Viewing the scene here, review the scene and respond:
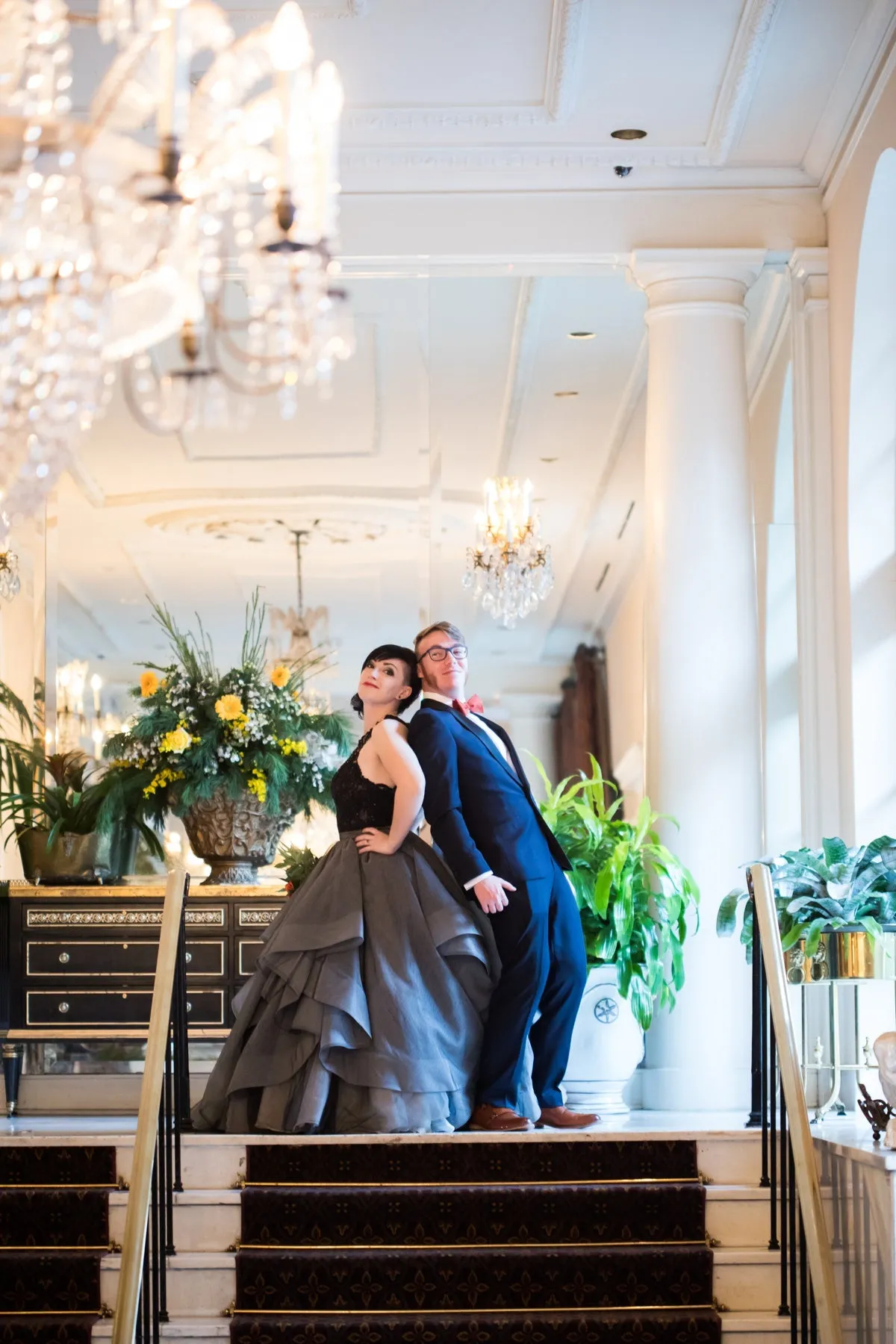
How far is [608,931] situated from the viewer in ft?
21.3

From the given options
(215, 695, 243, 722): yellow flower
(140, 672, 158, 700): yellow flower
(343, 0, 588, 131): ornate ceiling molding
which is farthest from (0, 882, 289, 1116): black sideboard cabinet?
(343, 0, 588, 131): ornate ceiling molding

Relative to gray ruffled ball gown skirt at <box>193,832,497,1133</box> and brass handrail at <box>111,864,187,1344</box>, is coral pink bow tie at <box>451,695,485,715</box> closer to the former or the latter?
gray ruffled ball gown skirt at <box>193,832,497,1133</box>

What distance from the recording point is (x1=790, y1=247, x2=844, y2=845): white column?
7273mm

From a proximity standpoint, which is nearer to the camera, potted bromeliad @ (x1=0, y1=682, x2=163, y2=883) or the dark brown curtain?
potted bromeliad @ (x1=0, y1=682, x2=163, y2=883)

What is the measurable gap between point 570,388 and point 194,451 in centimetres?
184

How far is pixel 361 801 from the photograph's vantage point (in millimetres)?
Result: 5934

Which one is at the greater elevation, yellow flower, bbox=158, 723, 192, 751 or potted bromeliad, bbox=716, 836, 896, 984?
yellow flower, bbox=158, 723, 192, 751

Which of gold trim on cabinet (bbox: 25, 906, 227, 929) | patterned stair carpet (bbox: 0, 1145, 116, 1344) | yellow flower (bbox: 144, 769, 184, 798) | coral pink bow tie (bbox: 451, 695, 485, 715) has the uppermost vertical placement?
coral pink bow tie (bbox: 451, 695, 485, 715)

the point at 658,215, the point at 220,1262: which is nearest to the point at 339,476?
the point at 658,215

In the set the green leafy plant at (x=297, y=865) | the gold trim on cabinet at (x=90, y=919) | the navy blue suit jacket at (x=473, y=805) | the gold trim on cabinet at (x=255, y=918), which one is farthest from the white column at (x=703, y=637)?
the gold trim on cabinet at (x=90, y=919)

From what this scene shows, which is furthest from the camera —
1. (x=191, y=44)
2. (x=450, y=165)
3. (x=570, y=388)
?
(x=570, y=388)

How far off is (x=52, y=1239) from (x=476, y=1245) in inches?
52.2

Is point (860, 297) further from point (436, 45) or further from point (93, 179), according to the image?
point (93, 179)

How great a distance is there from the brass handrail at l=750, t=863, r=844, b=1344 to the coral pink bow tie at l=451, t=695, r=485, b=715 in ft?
4.08
